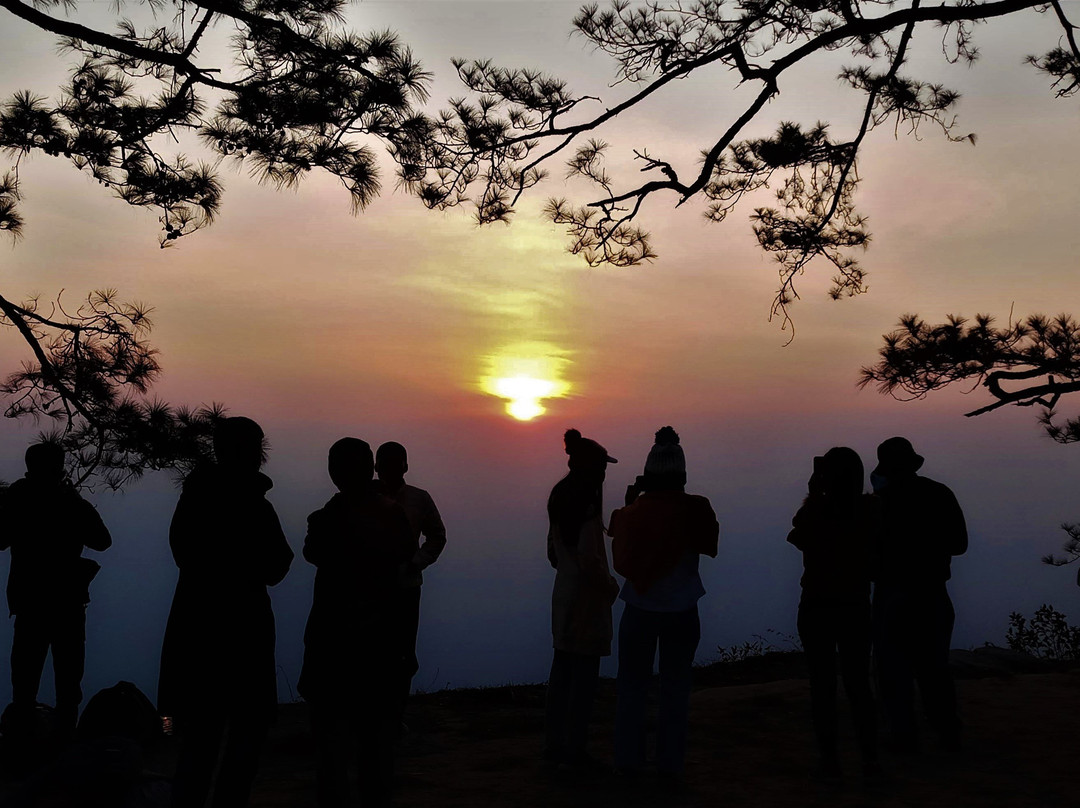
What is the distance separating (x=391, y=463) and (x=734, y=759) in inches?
103

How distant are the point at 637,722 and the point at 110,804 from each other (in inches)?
125

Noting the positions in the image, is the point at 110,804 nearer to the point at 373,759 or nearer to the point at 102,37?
the point at 373,759

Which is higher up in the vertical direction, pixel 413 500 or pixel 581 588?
pixel 413 500

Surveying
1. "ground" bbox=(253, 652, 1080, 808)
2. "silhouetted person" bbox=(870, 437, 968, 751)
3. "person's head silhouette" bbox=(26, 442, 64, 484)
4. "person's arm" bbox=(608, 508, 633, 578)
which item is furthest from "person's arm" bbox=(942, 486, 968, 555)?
"person's head silhouette" bbox=(26, 442, 64, 484)

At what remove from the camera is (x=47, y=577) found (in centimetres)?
545

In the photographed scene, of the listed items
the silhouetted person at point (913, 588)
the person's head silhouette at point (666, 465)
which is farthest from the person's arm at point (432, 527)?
the silhouetted person at point (913, 588)

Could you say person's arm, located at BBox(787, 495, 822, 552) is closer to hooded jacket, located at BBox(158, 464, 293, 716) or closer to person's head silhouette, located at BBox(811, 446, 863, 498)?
person's head silhouette, located at BBox(811, 446, 863, 498)

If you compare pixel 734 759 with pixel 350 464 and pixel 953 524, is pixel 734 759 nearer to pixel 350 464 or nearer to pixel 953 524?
pixel 953 524

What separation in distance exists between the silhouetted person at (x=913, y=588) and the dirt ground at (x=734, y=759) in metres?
0.31

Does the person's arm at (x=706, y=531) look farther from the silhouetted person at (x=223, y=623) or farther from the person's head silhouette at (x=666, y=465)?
the silhouetted person at (x=223, y=623)

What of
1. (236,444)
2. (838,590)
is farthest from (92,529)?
(838,590)

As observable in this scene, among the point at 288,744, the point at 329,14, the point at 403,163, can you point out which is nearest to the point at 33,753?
the point at 288,744

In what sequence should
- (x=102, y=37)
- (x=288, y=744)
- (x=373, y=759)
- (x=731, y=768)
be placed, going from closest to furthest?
(x=373, y=759) → (x=731, y=768) → (x=288, y=744) → (x=102, y=37)

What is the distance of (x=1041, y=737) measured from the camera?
6148mm
